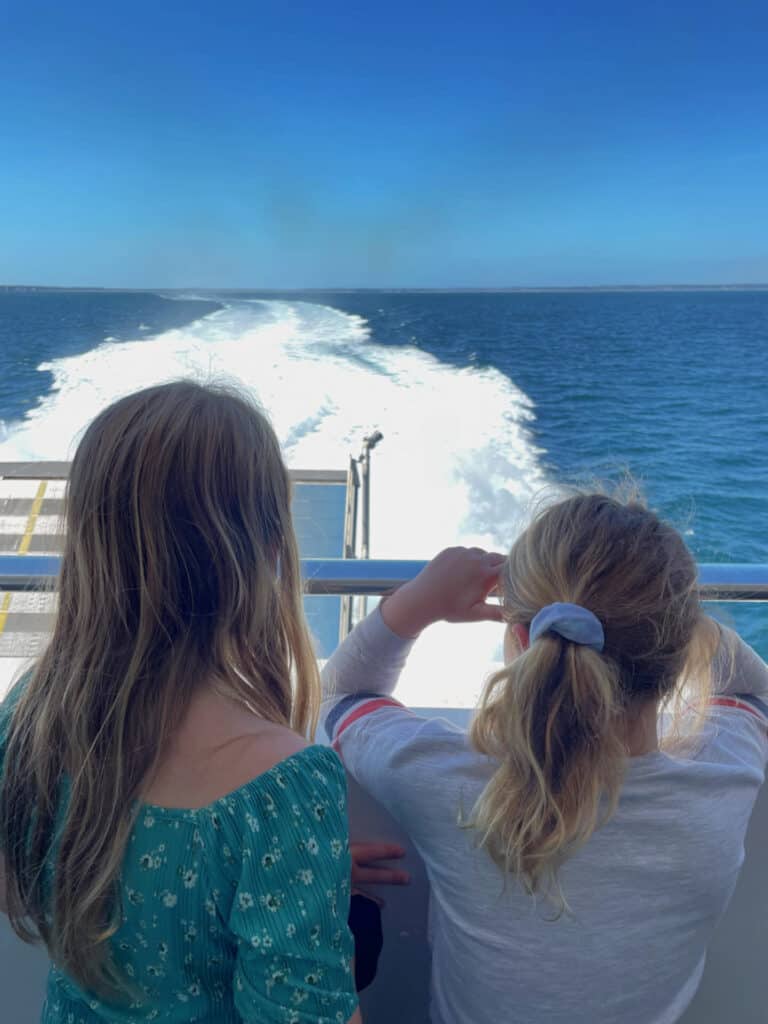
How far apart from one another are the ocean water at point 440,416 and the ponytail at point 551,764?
0.40 m

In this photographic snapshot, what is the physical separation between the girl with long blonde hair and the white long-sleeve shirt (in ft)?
0.48

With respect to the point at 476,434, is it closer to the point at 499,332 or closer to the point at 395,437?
the point at 395,437

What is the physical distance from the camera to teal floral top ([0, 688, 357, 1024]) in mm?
568

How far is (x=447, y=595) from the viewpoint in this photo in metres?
0.90

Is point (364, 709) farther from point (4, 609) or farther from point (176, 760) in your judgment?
point (4, 609)

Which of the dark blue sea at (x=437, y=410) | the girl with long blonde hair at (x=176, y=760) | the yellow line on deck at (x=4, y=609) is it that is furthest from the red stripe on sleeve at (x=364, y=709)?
the yellow line on deck at (x=4, y=609)

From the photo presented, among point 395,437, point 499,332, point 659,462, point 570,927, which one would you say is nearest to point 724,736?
point 570,927

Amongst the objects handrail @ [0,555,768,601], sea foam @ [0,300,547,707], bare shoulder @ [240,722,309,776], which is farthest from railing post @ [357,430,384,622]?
bare shoulder @ [240,722,309,776]

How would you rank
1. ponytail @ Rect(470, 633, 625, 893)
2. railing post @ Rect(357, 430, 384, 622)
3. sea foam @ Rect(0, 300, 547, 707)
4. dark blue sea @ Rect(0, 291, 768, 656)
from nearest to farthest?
1. ponytail @ Rect(470, 633, 625, 893)
2. railing post @ Rect(357, 430, 384, 622)
3. sea foam @ Rect(0, 300, 547, 707)
4. dark blue sea @ Rect(0, 291, 768, 656)

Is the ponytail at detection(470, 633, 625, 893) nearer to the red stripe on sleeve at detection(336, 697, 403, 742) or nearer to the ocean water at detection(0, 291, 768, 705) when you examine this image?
the red stripe on sleeve at detection(336, 697, 403, 742)

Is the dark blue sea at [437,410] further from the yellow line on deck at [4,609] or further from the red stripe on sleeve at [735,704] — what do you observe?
the red stripe on sleeve at [735,704]

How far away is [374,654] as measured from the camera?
2.92ft

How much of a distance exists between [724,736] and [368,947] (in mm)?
398

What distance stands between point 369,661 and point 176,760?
304 mm
